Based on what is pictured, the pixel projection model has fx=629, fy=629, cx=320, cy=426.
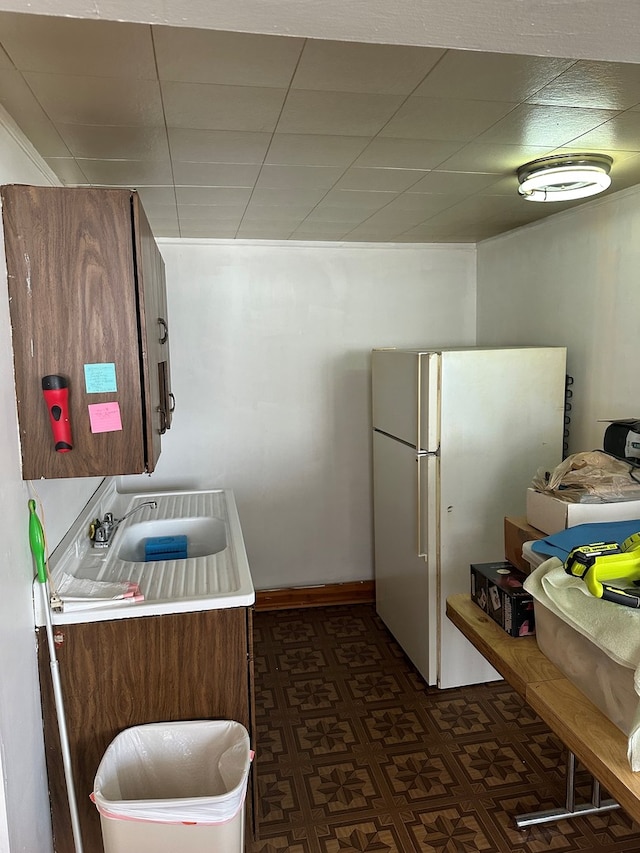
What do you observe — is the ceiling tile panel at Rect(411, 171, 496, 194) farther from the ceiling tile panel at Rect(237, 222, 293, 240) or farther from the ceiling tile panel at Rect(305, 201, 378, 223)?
the ceiling tile panel at Rect(237, 222, 293, 240)

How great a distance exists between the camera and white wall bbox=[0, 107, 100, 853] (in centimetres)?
151

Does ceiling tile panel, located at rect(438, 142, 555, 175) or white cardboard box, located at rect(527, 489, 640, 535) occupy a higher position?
ceiling tile panel, located at rect(438, 142, 555, 175)

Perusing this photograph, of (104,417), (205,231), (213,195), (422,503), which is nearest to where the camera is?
(104,417)

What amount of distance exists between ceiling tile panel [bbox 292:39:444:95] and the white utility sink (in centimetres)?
183

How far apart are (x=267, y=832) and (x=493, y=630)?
1.10 meters

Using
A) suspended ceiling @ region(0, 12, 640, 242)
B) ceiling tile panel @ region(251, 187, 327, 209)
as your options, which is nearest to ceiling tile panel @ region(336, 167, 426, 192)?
suspended ceiling @ region(0, 12, 640, 242)

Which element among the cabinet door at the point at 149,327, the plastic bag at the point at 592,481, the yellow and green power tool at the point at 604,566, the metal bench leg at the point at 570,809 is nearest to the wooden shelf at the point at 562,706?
the yellow and green power tool at the point at 604,566

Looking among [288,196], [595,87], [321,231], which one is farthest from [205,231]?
[595,87]

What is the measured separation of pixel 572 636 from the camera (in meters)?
1.64

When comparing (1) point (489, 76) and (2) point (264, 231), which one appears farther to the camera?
(2) point (264, 231)

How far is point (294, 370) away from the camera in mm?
3893

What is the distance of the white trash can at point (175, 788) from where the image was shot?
1594mm

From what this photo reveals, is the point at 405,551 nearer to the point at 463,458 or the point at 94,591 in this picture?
the point at 463,458

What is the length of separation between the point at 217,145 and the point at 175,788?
197cm
